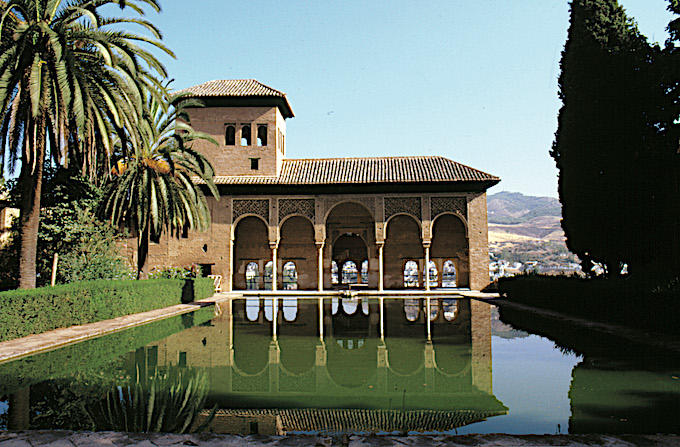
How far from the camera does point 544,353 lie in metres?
8.18

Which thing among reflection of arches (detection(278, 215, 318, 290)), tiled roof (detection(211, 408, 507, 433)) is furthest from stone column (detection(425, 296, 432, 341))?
reflection of arches (detection(278, 215, 318, 290))

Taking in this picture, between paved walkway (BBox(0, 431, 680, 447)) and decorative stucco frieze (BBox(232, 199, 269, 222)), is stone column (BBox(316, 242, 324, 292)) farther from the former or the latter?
paved walkway (BBox(0, 431, 680, 447))

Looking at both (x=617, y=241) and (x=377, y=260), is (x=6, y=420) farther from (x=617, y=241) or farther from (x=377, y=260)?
(x=377, y=260)

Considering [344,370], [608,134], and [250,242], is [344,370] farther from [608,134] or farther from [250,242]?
[250,242]

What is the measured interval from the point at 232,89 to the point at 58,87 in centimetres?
1654

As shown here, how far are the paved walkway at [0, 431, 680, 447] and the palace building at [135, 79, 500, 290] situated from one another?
19587 mm

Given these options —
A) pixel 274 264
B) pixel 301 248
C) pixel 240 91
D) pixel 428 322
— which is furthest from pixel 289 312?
pixel 240 91

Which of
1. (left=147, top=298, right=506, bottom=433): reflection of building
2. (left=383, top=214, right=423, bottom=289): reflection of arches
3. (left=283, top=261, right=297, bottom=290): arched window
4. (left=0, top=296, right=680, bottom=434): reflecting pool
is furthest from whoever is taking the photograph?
(left=283, top=261, right=297, bottom=290): arched window

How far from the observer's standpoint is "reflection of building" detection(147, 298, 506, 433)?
4625mm

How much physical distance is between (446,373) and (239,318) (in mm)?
8406

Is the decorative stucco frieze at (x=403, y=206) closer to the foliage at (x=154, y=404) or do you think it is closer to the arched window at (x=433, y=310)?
the arched window at (x=433, y=310)

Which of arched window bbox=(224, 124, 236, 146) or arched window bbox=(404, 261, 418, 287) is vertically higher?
arched window bbox=(224, 124, 236, 146)

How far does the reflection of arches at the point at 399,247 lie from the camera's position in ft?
86.7

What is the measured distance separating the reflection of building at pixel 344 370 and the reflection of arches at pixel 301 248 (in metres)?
13.4
